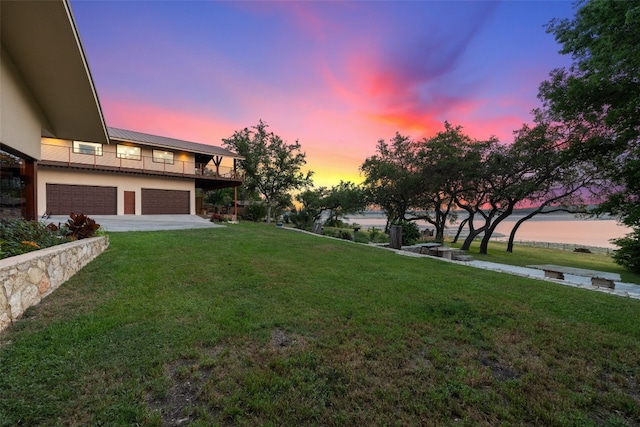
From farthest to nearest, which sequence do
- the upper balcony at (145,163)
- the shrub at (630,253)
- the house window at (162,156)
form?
the house window at (162,156)
the upper balcony at (145,163)
the shrub at (630,253)

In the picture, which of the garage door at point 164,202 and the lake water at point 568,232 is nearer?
the garage door at point 164,202

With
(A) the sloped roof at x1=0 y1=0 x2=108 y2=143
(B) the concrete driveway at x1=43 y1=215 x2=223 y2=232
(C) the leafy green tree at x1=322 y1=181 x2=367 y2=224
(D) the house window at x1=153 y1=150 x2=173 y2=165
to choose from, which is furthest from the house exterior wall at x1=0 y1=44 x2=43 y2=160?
(C) the leafy green tree at x1=322 y1=181 x2=367 y2=224

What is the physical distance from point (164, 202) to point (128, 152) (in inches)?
→ 164

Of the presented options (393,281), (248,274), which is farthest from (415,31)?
(248,274)

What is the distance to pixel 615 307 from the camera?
458 cm

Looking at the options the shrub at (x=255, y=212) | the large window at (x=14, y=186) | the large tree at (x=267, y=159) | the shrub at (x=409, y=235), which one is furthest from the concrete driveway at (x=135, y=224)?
the shrub at (x=255, y=212)

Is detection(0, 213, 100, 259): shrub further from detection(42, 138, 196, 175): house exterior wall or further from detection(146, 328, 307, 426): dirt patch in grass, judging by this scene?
detection(42, 138, 196, 175): house exterior wall

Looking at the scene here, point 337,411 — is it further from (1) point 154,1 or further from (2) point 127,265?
(1) point 154,1

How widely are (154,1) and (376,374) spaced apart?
13.0 meters

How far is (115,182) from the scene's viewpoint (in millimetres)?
18812

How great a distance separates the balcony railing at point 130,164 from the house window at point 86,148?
0.29 m

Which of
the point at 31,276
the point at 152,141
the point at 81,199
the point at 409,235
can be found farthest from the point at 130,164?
the point at 409,235

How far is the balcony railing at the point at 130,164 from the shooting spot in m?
16.4

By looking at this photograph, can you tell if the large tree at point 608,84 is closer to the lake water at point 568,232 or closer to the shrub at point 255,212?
the lake water at point 568,232
